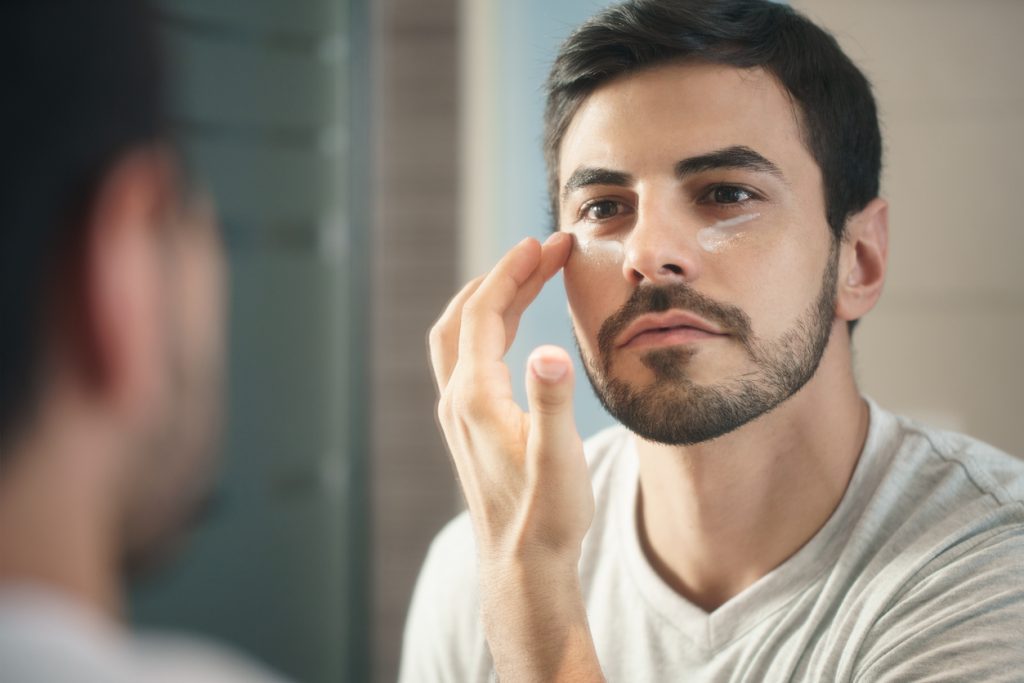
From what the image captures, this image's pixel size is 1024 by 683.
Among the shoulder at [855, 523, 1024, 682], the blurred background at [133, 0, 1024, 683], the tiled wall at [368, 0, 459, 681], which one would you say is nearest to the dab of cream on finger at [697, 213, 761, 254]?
the shoulder at [855, 523, 1024, 682]

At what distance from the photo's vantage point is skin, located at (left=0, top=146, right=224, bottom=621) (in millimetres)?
336

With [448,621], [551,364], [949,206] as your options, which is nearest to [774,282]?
[551,364]

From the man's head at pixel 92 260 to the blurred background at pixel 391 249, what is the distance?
1.83 metres

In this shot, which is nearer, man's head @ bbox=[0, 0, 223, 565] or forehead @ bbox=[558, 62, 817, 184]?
man's head @ bbox=[0, 0, 223, 565]

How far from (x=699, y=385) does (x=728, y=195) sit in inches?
8.2

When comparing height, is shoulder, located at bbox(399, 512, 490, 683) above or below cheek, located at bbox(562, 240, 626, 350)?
below

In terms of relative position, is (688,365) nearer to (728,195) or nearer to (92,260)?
(728,195)

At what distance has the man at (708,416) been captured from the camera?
94 centimetres

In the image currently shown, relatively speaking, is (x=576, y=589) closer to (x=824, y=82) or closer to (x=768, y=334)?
(x=768, y=334)

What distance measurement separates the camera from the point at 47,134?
34cm

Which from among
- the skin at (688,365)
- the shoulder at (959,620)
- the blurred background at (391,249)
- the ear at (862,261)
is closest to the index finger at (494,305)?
the skin at (688,365)

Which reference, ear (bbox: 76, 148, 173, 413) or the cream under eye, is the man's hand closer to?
the cream under eye

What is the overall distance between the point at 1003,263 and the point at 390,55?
1.40 m

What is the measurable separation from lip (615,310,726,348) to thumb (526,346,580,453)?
15 cm
